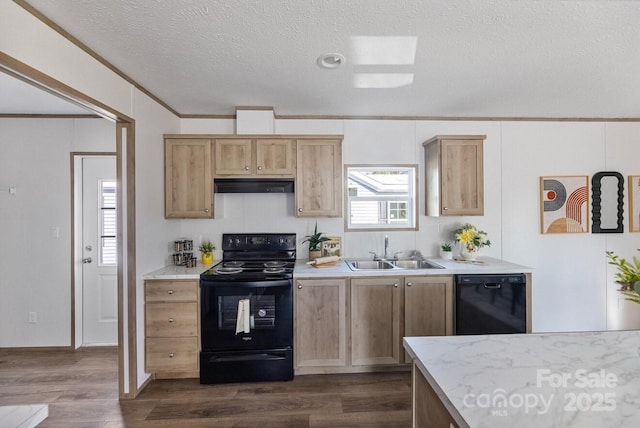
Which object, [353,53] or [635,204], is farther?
[635,204]

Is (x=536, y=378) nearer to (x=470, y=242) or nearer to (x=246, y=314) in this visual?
(x=246, y=314)

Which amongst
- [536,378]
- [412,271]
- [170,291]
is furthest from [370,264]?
[536,378]

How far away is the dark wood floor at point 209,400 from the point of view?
2.05 m

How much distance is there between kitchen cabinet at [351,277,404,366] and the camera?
2.60m

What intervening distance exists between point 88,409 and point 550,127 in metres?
5.19

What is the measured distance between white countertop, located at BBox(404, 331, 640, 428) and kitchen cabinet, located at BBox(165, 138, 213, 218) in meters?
2.31

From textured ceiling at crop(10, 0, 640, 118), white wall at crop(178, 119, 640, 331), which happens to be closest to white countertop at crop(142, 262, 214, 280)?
white wall at crop(178, 119, 640, 331)

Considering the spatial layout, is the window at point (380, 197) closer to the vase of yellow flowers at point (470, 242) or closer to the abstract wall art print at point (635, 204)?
the vase of yellow flowers at point (470, 242)

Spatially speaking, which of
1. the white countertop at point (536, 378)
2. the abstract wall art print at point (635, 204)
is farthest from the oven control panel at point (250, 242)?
the abstract wall art print at point (635, 204)

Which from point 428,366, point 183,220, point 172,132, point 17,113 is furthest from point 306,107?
point 17,113

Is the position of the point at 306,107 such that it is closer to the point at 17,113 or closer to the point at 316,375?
the point at 316,375

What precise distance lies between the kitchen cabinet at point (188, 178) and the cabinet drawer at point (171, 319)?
85 centimetres

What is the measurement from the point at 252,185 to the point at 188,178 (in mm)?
630

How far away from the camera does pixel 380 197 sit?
3320 millimetres
